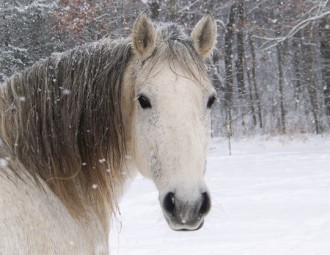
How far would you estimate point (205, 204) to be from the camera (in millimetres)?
2234

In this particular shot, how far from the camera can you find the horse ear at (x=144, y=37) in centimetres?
271

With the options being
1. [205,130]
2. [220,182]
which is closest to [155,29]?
[205,130]

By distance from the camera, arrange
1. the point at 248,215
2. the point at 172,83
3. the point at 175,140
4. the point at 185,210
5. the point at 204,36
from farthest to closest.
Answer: the point at 248,215, the point at 204,36, the point at 172,83, the point at 175,140, the point at 185,210

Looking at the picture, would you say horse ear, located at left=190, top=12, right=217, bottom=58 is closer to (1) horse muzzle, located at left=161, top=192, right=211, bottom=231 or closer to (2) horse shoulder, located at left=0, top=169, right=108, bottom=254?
(1) horse muzzle, located at left=161, top=192, right=211, bottom=231

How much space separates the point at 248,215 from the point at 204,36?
14.1ft

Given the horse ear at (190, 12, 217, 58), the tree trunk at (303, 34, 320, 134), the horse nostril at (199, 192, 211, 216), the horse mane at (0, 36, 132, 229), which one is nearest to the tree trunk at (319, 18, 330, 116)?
the tree trunk at (303, 34, 320, 134)

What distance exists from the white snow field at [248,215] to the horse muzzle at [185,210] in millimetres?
574

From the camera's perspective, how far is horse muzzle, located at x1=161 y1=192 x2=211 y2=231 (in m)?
2.19

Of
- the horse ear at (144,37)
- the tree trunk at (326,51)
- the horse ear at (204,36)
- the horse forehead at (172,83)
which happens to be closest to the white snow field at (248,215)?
the horse forehead at (172,83)

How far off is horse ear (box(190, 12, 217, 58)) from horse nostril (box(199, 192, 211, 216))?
1010 mm

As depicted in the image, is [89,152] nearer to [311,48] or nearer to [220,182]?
[220,182]

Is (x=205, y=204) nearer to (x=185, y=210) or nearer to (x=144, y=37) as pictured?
(x=185, y=210)

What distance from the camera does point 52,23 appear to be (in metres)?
16.4

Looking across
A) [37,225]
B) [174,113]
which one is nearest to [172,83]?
[174,113]
